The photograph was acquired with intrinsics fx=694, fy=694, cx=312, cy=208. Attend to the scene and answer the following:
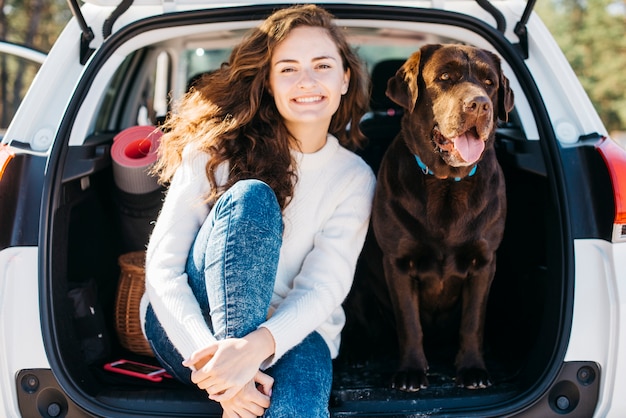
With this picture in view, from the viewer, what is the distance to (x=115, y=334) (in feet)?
8.38

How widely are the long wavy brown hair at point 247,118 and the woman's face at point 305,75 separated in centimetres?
3

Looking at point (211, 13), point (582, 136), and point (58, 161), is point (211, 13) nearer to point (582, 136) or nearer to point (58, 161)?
point (58, 161)

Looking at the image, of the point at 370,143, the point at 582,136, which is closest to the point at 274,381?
the point at 582,136

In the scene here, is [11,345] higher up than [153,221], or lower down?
lower down

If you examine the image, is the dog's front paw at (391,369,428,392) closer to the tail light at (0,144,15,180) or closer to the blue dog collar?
the blue dog collar

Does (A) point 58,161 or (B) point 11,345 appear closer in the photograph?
(B) point 11,345

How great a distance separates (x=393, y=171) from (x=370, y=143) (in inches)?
29.2

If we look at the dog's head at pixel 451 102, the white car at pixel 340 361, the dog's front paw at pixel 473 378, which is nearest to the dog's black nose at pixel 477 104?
the dog's head at pixel 451 102

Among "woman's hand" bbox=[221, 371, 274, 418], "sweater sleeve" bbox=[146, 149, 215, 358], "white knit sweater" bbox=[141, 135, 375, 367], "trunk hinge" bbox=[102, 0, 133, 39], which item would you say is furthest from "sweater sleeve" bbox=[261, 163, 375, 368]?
"trunk hinge" bbox=[102, 0, 133, 39]

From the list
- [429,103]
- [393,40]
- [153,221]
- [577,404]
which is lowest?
[577,404]

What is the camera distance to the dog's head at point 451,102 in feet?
7.01

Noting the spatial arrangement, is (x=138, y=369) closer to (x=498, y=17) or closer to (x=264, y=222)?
(x=264, y=222)

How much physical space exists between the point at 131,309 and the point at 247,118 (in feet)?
2.60

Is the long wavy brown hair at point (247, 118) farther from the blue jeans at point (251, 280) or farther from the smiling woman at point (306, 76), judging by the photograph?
the blue jeans at point (251, 280)
